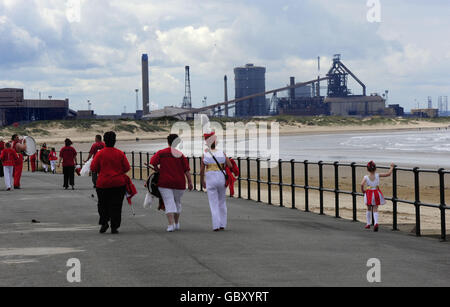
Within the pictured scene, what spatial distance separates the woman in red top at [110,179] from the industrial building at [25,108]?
452 ft

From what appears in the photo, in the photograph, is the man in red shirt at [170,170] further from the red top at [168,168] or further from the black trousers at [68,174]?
the black trousers at [68,174]

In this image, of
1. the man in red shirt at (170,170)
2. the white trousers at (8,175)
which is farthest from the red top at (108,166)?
the white trousers at (8,175)

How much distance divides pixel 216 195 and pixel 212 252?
8.39ft

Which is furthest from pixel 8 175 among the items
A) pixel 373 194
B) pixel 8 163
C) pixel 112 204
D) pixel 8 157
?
pixel 373 194

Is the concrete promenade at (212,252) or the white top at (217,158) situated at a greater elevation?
the white top at (217,158)

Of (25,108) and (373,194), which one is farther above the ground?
(25,108)

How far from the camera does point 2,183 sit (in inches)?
1131

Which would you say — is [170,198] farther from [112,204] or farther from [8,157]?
[8,157]

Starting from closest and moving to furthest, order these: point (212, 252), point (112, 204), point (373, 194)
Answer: point (212, 252) < point (112, 204) < point (373, 194)

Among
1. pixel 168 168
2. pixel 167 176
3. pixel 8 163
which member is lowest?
pixel 8 163

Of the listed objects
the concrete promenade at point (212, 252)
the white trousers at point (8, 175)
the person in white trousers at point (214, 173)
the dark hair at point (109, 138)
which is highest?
the dark hair at point (109, 138)

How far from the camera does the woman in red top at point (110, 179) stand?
12520mm

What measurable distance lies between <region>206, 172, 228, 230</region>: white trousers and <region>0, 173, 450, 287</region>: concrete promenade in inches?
10.9

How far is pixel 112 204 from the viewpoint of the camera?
41.4 ft
